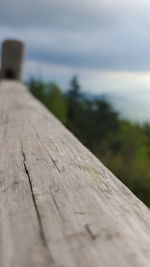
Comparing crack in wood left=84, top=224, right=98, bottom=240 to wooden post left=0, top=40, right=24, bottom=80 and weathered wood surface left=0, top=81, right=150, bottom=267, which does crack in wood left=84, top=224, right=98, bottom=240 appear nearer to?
weathered wood surface left=0, top=81, right=150, bottom=267

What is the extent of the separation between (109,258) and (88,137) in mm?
31515

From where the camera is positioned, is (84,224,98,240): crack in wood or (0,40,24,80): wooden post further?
(0,40,24,80): wooden post

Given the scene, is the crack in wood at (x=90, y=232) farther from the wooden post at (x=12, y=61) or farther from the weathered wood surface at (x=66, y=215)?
the wooden post at (x=12, y=61)

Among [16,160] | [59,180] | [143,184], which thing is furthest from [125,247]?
[143,184]

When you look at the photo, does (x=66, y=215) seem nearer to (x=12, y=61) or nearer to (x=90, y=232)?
(x=90, y=232)

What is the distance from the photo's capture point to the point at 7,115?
1816mm

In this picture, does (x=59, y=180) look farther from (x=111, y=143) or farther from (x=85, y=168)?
(x=111, y=143)

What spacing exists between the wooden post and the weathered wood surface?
143 inches

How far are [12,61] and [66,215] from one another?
13.8ft

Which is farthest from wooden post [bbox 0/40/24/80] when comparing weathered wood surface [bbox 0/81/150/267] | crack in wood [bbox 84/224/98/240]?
crack in wood [bbox 84/224/98/240]

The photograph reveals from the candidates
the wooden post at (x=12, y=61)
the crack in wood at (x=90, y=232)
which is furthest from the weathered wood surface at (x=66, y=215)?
the wooden post at (x=12, y=61)

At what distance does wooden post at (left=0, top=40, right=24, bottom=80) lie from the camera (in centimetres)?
448

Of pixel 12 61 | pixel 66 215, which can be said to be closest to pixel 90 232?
pixel 66 215

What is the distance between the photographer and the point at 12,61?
4.62 meters
